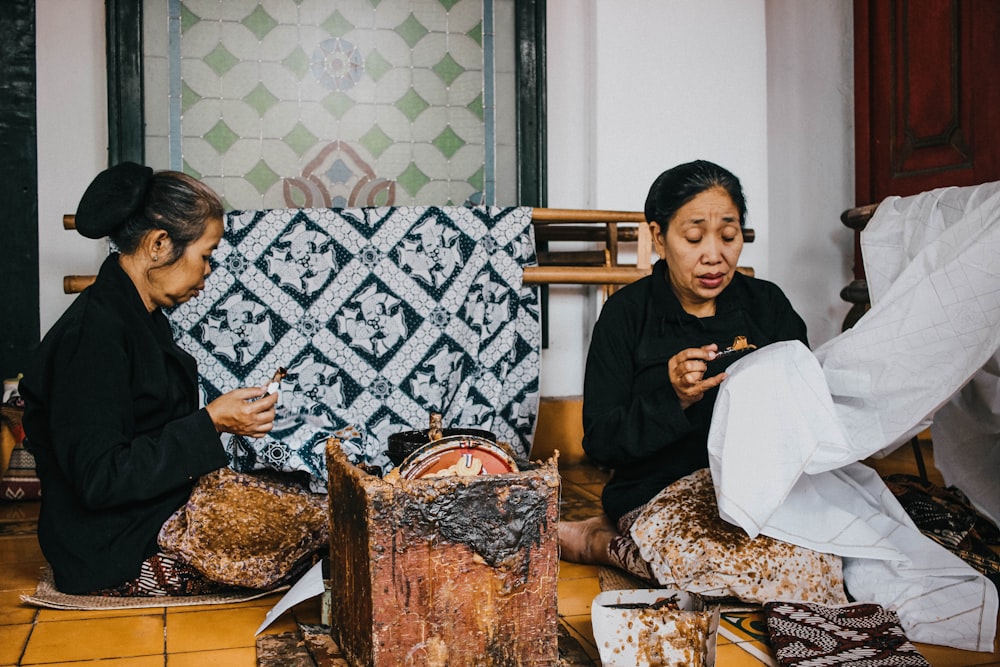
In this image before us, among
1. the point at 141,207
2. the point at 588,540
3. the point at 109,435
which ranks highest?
the point at 141,207

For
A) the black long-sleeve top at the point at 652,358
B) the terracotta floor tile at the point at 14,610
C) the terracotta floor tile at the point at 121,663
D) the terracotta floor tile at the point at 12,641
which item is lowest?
the terracotta floor tile at the point at 121,663

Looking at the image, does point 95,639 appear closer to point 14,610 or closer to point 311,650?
point 14,610

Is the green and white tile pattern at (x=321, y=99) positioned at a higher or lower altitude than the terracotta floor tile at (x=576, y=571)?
higher

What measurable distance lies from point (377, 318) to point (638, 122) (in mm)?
1401

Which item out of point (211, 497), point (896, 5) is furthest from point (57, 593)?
point (896, 5)

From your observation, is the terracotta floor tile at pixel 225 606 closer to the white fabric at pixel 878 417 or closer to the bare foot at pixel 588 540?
the bare foot at pixel 588 540

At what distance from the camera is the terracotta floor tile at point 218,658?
6.01 feet

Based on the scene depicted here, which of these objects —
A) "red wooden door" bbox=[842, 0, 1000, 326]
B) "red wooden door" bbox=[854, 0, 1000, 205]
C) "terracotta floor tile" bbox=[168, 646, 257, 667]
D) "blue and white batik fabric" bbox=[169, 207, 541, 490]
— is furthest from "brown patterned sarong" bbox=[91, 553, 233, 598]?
"red wooden door" bbox=[854, 0, 1000, 205]

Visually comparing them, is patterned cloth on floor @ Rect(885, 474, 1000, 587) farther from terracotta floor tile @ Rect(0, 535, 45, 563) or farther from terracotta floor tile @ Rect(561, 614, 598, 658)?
terracotta floor tile @ Rect(0, 535, 45, 563)

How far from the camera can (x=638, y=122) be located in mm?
3754

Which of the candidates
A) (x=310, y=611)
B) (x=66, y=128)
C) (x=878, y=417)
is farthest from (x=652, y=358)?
(x=66, y=128)

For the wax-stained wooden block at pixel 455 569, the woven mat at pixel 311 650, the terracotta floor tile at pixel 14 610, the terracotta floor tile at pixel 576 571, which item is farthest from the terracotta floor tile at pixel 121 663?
the terracotta floor tile at pixel 576 571

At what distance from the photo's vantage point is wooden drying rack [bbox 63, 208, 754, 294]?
10.9ft

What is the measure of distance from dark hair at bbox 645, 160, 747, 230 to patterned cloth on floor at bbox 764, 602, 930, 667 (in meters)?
0.98
